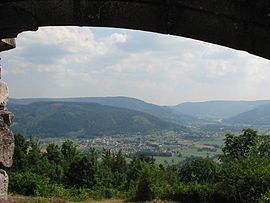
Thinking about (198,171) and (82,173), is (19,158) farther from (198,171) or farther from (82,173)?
(198,171)

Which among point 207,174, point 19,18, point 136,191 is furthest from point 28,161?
point 19,18

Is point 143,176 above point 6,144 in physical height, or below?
below

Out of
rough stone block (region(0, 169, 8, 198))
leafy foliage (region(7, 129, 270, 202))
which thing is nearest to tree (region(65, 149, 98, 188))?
leafy foliage (region(7, 129, 270, 202))

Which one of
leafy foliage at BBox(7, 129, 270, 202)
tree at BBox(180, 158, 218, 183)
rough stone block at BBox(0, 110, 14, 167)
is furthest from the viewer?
tree at BBox(180, 158, 218, 183)

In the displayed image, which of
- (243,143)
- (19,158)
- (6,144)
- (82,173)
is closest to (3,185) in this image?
(6,144)

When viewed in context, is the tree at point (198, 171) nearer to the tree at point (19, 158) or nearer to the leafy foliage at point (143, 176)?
the leafy foliage at point (143, 176)

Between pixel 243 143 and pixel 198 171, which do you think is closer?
pixel 243 143

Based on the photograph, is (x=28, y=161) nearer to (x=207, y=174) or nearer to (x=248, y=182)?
(x=207, y=174)

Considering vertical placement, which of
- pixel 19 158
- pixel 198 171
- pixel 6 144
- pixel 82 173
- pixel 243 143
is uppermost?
pixel 6 144

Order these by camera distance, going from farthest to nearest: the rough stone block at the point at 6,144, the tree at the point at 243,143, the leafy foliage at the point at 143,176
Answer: the tree at the point at 243,143
the leafy foliage at the point at 143,176
the rough stone block at the point at 6,144

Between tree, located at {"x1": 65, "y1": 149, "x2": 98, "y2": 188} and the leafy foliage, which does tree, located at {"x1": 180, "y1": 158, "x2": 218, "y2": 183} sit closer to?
the leafy foliage

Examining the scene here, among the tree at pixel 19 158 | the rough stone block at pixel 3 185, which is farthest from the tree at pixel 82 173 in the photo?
the rough stone block at pixel 3 185
